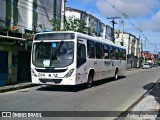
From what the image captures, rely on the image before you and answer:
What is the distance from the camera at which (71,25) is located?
31875 mm

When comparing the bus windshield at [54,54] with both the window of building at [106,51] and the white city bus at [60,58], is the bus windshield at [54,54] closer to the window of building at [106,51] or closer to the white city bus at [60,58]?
the white city bus at [60,58]

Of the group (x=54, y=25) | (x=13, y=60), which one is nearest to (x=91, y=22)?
(x=54, y=25)

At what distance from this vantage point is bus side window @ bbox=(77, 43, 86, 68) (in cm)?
1635

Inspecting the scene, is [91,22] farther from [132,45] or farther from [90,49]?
[132,45]

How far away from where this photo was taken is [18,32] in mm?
21219

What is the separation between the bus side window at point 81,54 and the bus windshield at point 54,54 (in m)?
0.58

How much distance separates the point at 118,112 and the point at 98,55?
10.0 m

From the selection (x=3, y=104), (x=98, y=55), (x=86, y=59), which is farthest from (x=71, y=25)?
(x=3, y=104)

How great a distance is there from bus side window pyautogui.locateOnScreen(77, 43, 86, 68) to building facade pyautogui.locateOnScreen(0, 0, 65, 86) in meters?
4.47

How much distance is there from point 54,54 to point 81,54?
1.63 m

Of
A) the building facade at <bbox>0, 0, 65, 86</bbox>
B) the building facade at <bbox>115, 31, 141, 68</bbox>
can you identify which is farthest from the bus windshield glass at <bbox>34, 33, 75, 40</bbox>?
the building facade at <bbox>115, 31, 141, 68</bbox>

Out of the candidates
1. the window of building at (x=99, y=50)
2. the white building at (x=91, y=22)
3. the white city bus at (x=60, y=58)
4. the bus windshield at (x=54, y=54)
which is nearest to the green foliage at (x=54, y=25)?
the window of building at (x=99, y=50)

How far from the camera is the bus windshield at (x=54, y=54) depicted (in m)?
15.8

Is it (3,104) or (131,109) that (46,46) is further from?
(131,109)
